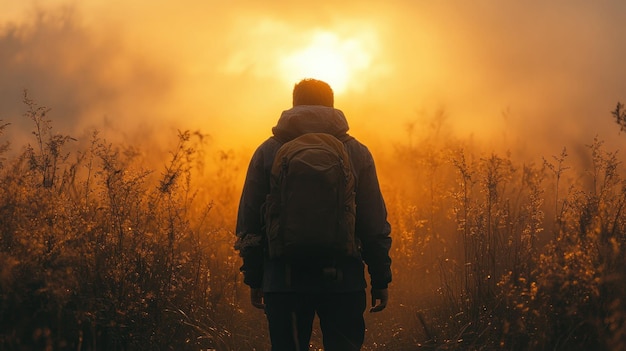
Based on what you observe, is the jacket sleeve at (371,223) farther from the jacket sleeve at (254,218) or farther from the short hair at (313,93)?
the jacket sleeve at (254,218)

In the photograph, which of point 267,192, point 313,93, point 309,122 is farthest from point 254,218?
point 313,93

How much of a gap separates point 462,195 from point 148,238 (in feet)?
8.68

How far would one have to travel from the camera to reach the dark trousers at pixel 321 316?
3904mm

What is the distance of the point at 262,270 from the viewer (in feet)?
13.3

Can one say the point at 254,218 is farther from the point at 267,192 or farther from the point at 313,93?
the point at 313,93

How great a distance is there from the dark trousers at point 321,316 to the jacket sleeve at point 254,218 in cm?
15

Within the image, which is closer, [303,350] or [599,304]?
[303,350]

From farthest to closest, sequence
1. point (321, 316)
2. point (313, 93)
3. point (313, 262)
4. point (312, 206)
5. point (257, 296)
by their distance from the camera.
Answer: point (257, 296) < point (313, 93) < point (321, 316) < point (313, 262) < point (312, 206)

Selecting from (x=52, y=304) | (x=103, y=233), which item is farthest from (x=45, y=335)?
(x=103, y=233)

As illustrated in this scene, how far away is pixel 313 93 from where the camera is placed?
4109 millimetres

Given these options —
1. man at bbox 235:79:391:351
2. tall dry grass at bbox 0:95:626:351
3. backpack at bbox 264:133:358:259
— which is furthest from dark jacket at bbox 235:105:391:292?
tall dry grass at bbox 0:95:626:351

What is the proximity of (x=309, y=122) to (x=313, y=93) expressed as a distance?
0.62ft

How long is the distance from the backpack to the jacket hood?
0.23 metres

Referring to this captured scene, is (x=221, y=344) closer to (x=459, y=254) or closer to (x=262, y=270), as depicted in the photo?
(x=262, y=270)
